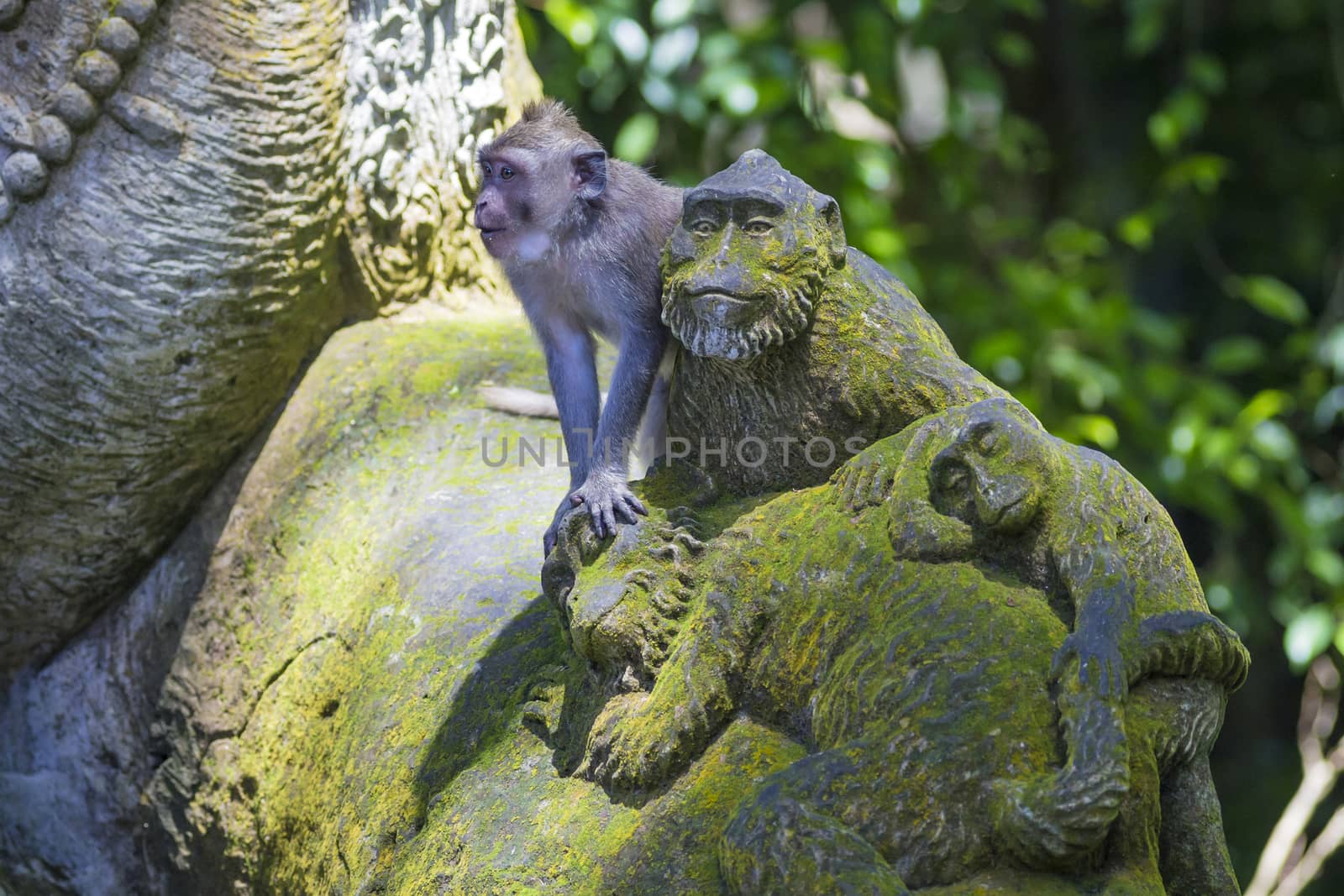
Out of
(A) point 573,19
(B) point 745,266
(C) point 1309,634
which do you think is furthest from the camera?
(C) point 1309,634

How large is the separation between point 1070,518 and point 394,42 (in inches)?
96.4

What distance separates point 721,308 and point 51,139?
72.1 inches

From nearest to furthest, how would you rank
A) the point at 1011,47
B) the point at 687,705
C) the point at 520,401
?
1. the point at 687,705
2. the point at 520,401
3. the point at 1011,47

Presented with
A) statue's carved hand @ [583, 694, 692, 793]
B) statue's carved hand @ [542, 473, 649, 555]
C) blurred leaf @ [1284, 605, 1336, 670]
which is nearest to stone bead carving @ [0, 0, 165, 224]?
statue's carved hand @ [542, 473, 649, 555]

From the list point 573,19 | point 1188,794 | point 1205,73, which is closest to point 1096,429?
point 1205,73

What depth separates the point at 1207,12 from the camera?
6.23 metres

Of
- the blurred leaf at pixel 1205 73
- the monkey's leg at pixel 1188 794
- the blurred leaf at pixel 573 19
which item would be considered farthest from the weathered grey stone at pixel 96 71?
the blurred leaf at pixel 1205 73

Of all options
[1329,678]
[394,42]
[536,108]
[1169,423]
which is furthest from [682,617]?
[1329,678]

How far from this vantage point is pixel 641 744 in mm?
2072

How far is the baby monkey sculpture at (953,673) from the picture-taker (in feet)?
5.64

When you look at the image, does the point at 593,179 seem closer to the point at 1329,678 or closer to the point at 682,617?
the point at 682,617

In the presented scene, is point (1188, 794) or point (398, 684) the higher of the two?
point (1188, 794)

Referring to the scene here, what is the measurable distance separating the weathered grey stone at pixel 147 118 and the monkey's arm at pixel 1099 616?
2268 mm

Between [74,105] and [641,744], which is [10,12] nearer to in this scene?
[74,105]
